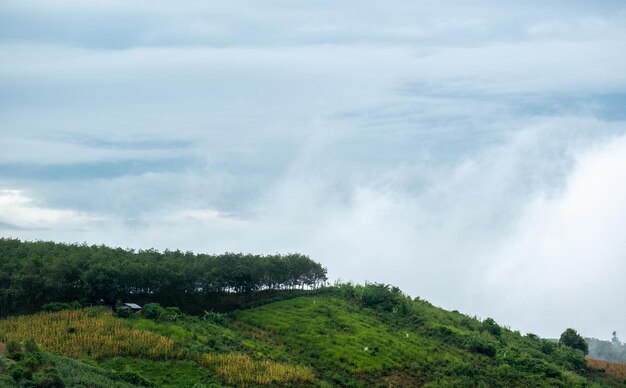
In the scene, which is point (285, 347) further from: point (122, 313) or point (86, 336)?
point (86, 336)

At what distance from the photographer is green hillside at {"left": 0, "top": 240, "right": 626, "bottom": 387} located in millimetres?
75188

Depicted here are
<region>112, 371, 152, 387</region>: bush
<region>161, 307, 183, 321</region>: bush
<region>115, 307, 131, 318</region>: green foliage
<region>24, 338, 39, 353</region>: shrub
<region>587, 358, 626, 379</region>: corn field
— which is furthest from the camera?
<region>587, 358, 626, 379</region>: corn field

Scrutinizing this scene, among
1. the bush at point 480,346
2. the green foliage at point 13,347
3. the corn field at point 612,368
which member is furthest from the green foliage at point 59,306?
the corn field at point 612,368

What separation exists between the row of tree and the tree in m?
44.5

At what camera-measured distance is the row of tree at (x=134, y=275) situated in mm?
94000

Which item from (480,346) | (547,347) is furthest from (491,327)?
(480,346)

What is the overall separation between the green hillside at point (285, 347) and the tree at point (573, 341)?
338mm

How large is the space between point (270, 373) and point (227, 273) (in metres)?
32.4

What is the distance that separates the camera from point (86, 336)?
81250mm

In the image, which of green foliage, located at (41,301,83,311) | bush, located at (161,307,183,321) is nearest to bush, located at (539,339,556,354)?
bush, located at (161,307,183,321)

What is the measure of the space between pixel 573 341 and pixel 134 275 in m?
75.3

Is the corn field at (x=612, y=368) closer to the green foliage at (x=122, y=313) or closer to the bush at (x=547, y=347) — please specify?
the bush at (x=547, y=347)

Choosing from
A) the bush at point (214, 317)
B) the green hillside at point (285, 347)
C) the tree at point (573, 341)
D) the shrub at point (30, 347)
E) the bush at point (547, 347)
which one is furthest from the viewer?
the tree at point (573, 341)

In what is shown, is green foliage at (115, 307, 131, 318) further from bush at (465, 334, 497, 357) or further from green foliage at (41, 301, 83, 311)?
bush at (465, 334, 497, 357)
